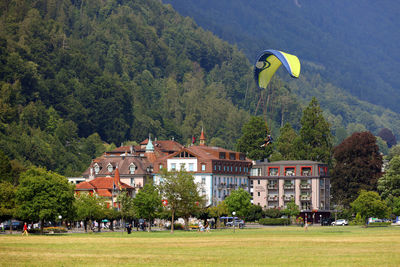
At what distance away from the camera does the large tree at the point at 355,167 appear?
176 meters

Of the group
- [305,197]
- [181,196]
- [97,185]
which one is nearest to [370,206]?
[181,196]

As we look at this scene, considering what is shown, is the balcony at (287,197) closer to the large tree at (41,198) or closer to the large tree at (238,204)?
the large tree at (238,204)

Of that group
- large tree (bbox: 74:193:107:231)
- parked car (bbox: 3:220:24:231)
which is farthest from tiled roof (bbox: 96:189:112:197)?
large tree (bbox: 74:193:107:231)

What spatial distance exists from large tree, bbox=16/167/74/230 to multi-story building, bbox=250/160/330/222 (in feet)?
261

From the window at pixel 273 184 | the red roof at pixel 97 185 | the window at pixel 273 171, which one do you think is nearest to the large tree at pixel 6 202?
the red roof at pixel 97 185

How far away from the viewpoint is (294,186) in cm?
18312

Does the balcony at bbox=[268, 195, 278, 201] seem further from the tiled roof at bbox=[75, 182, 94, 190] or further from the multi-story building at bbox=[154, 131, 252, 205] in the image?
the tiled roof at bbox=[75, 182, 94, 190]

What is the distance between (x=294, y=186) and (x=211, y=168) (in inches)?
818

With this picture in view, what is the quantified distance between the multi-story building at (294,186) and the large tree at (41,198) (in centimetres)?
7961

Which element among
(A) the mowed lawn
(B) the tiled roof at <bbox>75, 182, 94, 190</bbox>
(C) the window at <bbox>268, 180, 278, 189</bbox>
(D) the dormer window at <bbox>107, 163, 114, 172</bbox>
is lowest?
(A) the mowed lawn

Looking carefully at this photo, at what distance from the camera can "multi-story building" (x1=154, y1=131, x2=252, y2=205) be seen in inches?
6796

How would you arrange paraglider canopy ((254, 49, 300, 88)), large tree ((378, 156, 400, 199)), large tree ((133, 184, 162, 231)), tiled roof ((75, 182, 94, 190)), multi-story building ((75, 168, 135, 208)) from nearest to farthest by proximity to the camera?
paraglider canopy ((254, 49, 300, 88))
large tree ((133, 184, 162, 231))
large tree ((378, 156, 400, 199))
multi-story building ((75, 168, 135, 208))
tiled roof ((75, 182, 94, 190))

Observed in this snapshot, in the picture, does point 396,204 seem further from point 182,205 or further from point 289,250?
point 289,250

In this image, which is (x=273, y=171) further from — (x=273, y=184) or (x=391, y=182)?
(x=391, y=182)
